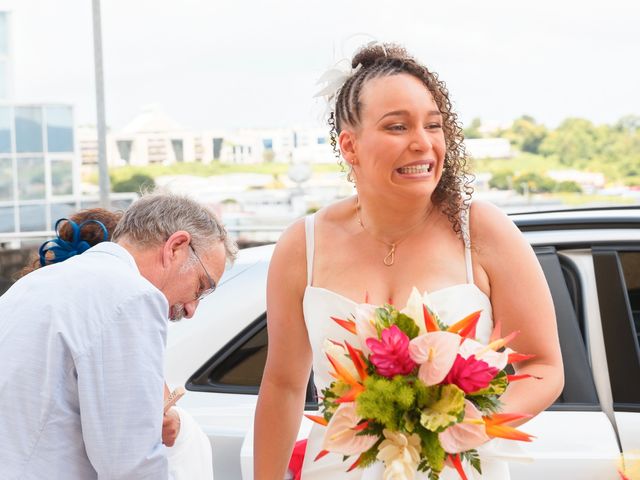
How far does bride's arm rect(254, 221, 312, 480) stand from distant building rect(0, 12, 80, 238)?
37828 millimetres

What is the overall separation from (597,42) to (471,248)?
96549 millimetres

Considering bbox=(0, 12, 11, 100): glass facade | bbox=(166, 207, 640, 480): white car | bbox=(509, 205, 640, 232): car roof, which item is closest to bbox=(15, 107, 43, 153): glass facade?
bbox=(0, 12, 11, 100): glass facade

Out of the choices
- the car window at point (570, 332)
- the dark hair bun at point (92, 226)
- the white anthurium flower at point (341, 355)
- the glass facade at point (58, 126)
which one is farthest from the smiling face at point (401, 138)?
the glass facade at point (58, 126)

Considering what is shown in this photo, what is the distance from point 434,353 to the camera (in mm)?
2148

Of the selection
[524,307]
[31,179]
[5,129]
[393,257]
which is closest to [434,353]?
[524,307]

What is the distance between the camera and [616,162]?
7512 centimetres

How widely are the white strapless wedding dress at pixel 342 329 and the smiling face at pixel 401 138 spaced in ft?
0.74

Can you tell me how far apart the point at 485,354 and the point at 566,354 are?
136cm

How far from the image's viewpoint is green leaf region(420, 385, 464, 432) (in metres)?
2.14

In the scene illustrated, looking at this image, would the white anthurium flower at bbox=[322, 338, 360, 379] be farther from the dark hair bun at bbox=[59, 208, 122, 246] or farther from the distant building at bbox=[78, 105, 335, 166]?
the distant building at bbox=[78, 105, 335, 166]

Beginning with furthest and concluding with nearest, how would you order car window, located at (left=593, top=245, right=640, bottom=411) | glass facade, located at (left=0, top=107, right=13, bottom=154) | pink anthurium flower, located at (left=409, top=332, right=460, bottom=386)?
glass facade, located at (left=0, top=107, right=13, bottom=154)
car window, located at (left=593, top=245, right=640, bottom=411)
pink anthurium flower, located at (left=409, top=332, right=460, bottom=386)

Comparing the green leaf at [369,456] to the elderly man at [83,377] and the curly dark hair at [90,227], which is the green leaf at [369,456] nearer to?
the elderly man at [83,377]

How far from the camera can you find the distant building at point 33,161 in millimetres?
39531

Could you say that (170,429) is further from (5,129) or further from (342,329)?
(5,129)
